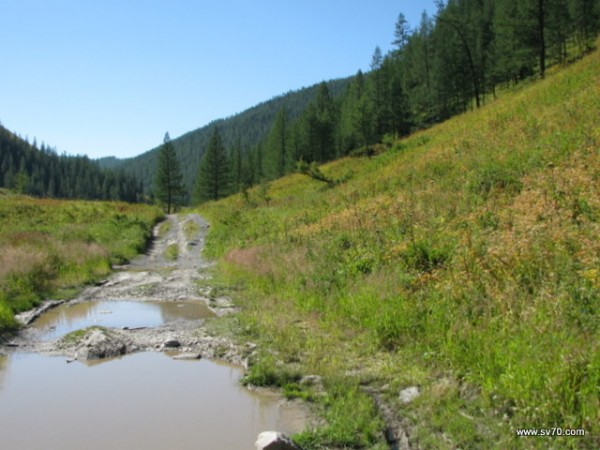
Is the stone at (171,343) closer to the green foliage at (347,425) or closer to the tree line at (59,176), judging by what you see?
the green foliage at (347,425)

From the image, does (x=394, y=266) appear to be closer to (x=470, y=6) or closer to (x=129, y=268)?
(x=129, y=268)

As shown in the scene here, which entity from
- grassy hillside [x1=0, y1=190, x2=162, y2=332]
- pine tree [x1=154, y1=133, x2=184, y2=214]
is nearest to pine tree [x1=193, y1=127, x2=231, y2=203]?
pine tree [x1=154, y1=133, x2=184, y2=214]

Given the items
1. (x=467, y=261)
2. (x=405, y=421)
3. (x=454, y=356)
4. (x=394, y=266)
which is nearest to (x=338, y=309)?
(x=394, y=266)

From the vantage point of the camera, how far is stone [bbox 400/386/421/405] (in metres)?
5.13

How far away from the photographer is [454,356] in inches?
222

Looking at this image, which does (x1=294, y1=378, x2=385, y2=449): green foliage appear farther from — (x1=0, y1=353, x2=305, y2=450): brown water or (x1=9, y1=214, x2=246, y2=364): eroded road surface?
(x1=9, y1=214, x2=246, y2=364): eroded road surface

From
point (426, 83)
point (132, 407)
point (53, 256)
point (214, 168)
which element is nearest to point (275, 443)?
point (132, 407)

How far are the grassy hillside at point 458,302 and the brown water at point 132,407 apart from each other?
599 mm

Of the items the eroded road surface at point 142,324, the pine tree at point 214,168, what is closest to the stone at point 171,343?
the eroded road surface at point 142,324

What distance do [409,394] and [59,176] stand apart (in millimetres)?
187641

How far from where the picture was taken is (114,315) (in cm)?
1020

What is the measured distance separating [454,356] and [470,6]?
92.7m

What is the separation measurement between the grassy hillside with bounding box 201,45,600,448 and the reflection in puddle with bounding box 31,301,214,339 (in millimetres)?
1440

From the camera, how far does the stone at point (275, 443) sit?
13.1 ft
